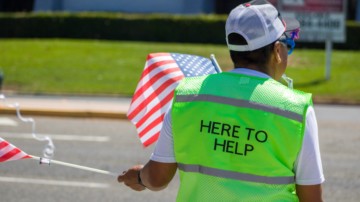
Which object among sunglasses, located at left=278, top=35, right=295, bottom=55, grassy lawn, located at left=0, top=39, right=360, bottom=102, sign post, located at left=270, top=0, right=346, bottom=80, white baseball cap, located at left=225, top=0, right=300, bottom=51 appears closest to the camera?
white baseball cap, located at left=225, top=0, right=300, bottom=51

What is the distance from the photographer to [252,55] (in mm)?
2984

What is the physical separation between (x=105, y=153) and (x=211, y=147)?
312 inches

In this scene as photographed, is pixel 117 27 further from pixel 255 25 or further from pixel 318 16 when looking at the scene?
pixel 255 25

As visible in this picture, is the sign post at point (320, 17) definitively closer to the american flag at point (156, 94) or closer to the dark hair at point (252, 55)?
the american flag at point (156, 94)

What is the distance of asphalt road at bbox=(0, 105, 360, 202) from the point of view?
26.8ft

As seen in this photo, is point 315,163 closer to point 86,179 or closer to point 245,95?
point 245,95

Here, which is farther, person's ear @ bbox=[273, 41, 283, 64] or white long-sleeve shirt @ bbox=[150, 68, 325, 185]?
person's ear @ bbox=[273, 41, 283, 64]

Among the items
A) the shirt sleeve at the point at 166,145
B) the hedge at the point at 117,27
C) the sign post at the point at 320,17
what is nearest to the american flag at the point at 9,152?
the shirt sleeve at the point at 166,145

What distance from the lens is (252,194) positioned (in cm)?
284

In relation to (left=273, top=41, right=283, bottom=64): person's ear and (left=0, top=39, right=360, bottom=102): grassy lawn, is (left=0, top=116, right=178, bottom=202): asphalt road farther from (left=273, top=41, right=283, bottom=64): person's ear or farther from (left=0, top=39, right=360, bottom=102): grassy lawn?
(left=273, top=41, right=283, bottom=64): person's ear

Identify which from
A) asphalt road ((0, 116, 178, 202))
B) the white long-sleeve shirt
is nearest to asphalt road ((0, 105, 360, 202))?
asphalt road ((0, 116, 178, 202))

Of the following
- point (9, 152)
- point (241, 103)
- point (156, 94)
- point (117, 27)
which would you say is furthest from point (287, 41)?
point (117, 27)

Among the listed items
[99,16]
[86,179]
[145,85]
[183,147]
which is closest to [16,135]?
[86,179]

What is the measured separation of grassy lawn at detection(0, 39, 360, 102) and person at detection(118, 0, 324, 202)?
14786 mm
